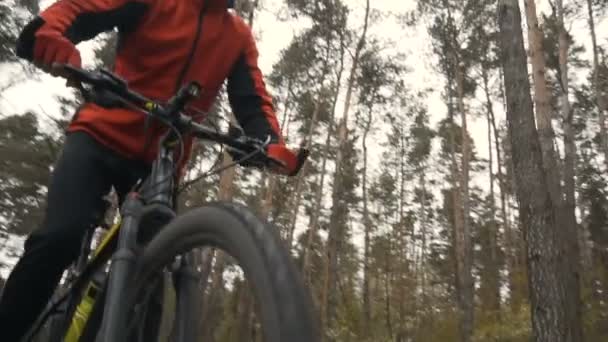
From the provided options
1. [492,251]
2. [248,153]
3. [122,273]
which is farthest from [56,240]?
[492,251]

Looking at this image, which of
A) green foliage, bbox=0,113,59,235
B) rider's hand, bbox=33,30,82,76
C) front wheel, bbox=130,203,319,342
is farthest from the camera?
green foliage, bbox=0,113,59,235

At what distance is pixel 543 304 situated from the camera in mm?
5766

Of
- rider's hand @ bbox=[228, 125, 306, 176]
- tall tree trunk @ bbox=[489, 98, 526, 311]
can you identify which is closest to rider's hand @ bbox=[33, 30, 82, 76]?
rider's hand @ bbox=[228, 125, 306, 176]

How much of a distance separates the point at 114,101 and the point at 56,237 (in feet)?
1.30

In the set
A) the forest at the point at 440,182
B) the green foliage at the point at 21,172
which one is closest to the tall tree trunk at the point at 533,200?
the forest at the point at 440,182

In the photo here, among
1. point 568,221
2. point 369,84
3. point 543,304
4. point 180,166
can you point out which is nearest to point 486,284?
point 369,84

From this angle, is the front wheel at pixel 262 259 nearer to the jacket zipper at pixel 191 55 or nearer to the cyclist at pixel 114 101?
the cyclist at pixel 114 101

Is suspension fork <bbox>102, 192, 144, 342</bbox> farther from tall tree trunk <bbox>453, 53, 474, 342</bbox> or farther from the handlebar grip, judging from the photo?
tall tree trunk <bbox>453, 53, 474, 342</bbox>

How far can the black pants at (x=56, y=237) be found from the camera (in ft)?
5.17

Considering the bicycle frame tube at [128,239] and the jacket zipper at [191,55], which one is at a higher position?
the jacket zipper at [191,55]

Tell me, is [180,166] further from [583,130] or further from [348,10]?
[583,130]

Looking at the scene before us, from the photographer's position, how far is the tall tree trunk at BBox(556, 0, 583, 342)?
8586 mm

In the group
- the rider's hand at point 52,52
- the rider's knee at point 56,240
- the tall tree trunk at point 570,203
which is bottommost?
the rider's knee at point 56,240

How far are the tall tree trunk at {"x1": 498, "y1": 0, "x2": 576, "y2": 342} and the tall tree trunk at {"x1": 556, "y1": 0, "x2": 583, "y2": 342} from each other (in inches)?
17.4
